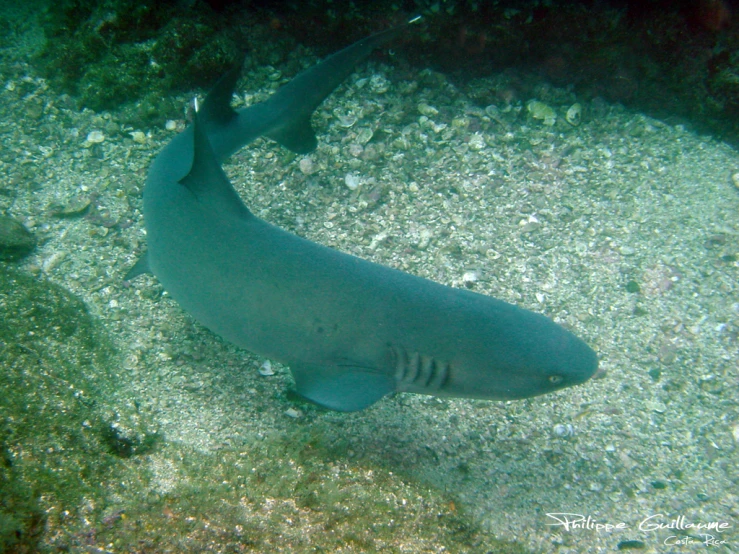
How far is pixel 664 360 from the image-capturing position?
3.56 metres

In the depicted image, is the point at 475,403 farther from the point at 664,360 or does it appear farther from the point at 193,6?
the point at 193,6

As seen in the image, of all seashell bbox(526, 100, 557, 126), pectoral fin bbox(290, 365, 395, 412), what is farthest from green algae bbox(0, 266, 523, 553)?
seashell bbox(526, 100, 557, 126)

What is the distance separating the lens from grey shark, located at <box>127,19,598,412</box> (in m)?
2.38

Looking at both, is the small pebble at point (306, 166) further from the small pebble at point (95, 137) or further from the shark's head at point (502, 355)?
the shark's head at point (502, 355)

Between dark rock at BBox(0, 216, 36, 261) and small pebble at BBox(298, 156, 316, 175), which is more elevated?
small pebble at BBox(298, 156, 316, 175)

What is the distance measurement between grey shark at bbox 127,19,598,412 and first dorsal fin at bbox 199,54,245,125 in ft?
2.66

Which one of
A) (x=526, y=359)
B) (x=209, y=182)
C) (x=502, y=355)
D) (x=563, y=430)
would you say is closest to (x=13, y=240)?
(x=209, y=182)

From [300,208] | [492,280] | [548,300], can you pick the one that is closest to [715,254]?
[548,300]

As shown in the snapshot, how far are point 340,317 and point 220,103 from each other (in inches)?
87.2

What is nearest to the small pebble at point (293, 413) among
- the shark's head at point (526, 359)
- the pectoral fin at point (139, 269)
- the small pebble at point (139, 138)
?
the shark's head at point (526, 359)

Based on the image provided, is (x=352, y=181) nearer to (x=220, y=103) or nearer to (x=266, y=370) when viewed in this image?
(x=220, y=103)

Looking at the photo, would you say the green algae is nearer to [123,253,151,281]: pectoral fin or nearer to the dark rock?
[123,253,151,281]: pectoral fin

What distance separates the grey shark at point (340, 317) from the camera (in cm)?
238

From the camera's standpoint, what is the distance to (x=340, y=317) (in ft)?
8.00
